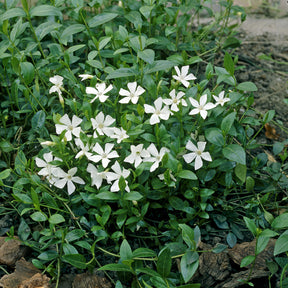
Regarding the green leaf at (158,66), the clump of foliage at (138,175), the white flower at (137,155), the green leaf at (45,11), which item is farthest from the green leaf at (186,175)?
the green leaf at (45,11)

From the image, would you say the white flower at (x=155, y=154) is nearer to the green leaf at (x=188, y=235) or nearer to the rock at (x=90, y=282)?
the green leaf at (x=188, y=235)

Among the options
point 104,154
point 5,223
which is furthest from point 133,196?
point 5,223

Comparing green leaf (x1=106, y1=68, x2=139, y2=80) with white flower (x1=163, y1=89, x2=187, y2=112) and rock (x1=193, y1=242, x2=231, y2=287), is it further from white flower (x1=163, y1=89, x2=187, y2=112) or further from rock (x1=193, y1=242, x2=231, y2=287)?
rock (x1=193, y1=242, x2=231, y2=287)

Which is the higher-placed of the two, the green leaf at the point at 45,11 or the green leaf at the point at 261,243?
the green leaf at the point at 45,11

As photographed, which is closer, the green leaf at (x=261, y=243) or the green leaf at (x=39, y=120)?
the green leaf at (x=261, y=243)

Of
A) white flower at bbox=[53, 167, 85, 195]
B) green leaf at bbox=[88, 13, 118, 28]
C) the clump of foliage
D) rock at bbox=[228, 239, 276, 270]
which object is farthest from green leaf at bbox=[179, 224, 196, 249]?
green leaf at bbox=[88, 13, 118, 28]

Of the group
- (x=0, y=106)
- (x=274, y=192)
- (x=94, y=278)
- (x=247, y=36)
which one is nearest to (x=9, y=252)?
(x=94, y=278)
